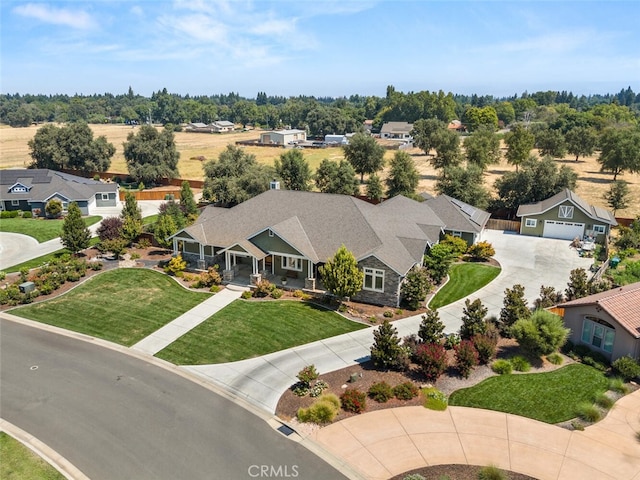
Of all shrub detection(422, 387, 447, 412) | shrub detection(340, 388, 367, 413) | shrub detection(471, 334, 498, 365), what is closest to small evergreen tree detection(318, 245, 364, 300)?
shrub detection(471, 334, 498, 365)

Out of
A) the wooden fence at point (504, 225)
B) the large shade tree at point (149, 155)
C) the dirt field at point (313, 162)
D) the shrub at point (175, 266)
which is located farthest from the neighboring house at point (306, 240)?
the dirt field at point (313, 162)

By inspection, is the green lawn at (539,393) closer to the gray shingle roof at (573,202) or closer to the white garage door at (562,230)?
the gray shingle roof at (573,202)

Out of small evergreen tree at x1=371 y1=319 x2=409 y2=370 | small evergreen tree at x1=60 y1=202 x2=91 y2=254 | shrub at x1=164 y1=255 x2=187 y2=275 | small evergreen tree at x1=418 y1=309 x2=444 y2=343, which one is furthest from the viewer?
small evergreen tree at x1=60 y1=202 x2=91 y2=254

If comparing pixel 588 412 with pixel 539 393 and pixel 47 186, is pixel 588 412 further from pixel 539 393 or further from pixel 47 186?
pixel 47 186

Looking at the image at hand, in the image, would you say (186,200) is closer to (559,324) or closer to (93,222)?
(93,222)

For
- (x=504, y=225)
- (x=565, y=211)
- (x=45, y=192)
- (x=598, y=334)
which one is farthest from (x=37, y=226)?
(x=565, y=211)

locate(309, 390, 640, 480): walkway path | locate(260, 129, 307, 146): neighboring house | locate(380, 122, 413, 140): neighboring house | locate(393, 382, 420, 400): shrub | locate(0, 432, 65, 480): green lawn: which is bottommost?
locate(0, 432, 65, 480): green lawn

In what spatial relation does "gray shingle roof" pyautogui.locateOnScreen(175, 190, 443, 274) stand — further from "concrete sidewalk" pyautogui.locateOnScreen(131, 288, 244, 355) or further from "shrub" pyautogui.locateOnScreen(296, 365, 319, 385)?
"shrub" pyautogui.locateOnScreen(296, 365, 319, 385)
